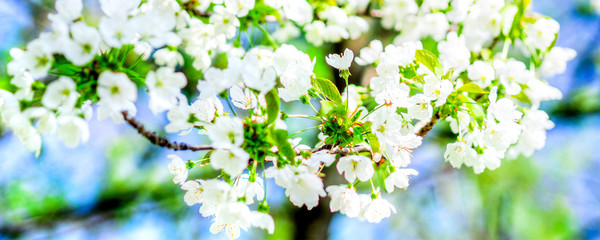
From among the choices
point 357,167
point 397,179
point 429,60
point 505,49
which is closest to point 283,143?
point 357,167

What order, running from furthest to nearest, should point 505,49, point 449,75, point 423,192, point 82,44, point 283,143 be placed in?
point 423,192, point 505,49, point 449,75, point 283,143, point 82,44

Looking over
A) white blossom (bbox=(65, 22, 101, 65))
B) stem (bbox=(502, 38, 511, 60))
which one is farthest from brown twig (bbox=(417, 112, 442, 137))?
white blossom (bbox=(65, 22, 101, 65))

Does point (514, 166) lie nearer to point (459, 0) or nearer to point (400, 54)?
point (459, 0)

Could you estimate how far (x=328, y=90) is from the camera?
3.50ft

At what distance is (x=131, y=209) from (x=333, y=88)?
320cm

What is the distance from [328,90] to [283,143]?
0.24 meters

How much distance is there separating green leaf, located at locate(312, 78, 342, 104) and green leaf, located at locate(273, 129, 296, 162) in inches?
8.7

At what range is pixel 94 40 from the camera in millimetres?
778

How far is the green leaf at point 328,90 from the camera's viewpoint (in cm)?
106

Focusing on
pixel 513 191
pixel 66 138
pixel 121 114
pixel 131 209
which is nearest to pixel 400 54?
pixel 121 114

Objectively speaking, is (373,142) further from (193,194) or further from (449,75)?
(193,194)

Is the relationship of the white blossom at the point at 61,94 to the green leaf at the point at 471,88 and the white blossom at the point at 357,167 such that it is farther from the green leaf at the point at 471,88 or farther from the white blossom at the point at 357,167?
the green leaf at the point at 471,88

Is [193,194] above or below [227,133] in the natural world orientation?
below

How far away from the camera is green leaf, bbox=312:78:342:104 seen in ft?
3.48
